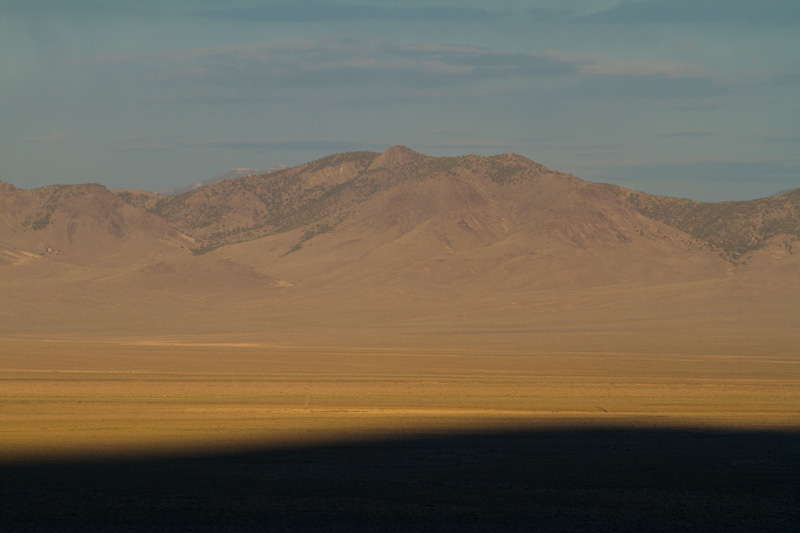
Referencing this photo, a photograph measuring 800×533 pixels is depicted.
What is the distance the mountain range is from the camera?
87.0 metres

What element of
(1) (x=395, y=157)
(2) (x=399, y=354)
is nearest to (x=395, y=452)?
(2) (x=399, y=354)

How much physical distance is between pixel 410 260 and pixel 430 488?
101m

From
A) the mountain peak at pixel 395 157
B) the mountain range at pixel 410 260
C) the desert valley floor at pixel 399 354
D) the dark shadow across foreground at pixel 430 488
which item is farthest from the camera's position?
the mountain peak at pixel 395 157

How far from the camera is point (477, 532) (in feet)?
46.1

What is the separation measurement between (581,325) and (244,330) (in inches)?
1135

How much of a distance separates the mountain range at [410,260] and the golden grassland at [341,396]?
18743 mm

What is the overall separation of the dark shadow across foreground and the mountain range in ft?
146

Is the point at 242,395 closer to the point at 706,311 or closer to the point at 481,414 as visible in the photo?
the point at 481,414

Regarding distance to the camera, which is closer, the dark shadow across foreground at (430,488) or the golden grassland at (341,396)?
the dark shadow across foreground at (430,488)

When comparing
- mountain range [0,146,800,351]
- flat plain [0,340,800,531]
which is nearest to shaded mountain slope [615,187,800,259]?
mountain range [0,146,800,351]

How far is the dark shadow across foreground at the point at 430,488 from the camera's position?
1470 centimetres

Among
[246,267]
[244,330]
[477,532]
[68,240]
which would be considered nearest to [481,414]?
[477,532]

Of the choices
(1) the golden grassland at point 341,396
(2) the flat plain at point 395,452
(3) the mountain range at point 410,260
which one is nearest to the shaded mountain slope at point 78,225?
(3) the mountain range at point 410,260

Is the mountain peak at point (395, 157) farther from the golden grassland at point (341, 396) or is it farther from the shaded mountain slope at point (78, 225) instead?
the golden grassland at point (341, 396)
